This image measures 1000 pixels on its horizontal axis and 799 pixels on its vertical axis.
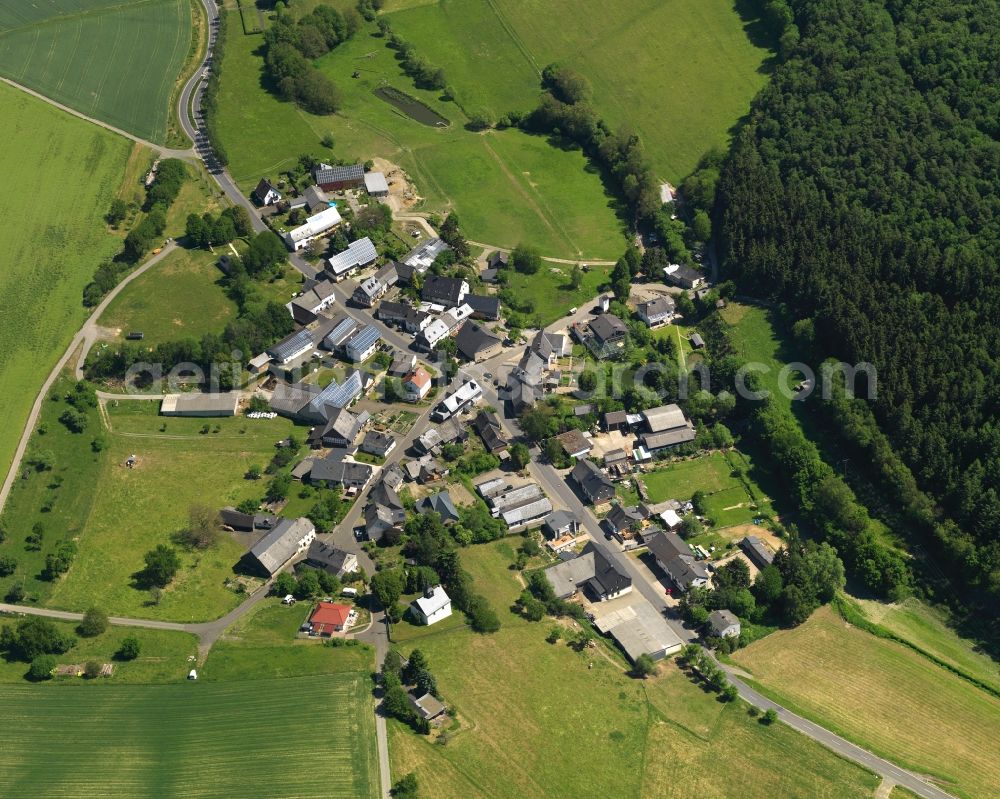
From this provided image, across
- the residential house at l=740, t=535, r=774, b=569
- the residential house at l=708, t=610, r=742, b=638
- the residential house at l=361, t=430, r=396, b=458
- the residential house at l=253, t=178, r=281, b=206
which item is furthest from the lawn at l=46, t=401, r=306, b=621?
the residential house at l=740, t=535, r=774, b=569

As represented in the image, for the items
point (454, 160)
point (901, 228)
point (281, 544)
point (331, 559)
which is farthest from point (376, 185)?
point (901, 228)

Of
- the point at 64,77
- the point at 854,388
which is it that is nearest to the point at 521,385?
the point at 854,388

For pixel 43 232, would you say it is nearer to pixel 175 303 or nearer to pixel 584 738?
pixel 175 303

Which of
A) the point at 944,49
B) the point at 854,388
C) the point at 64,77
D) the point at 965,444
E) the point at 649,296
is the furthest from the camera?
the point at 64,77

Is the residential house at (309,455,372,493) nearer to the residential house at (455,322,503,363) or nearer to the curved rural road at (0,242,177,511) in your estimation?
the residential house at (455,322,503,363)

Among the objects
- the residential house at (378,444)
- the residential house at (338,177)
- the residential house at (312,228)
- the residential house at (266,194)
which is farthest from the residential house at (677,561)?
the residential house at (266,194)

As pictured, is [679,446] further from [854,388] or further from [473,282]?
[473,282]
